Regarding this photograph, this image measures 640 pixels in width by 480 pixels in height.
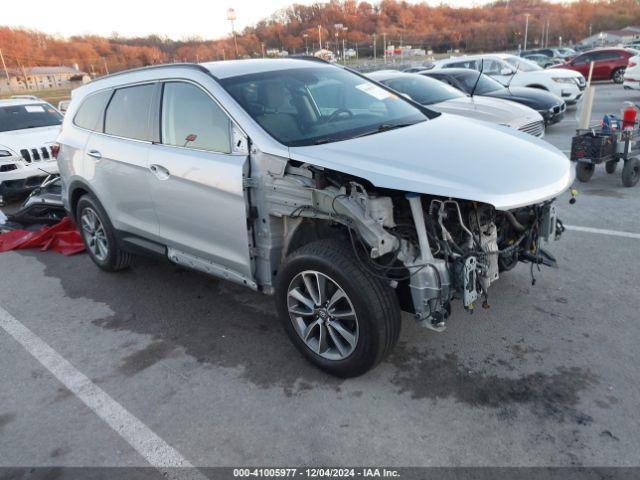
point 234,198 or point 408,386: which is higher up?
point 234,198

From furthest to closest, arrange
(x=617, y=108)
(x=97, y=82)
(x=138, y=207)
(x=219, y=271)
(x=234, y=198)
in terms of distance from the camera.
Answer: (x=617, y=108)
(x=97, y=82)
(x=138, y=207)
(x=219, y=271)
(x=234, y=198)

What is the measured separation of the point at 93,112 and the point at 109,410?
2.99 m

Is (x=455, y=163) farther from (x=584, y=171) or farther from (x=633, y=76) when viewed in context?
(x=633, y=76)

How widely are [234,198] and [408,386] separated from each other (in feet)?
5.30

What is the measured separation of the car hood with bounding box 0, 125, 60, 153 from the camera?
8.27 metres

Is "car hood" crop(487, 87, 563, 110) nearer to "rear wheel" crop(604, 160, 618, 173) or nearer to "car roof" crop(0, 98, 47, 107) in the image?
"rear wheel" crop(604, 160, 618, 173)

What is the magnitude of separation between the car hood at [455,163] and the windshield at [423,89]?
A: 5369 millimetres

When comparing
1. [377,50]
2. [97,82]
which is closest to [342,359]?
[97,82]

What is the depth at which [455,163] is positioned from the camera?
2.90 meters

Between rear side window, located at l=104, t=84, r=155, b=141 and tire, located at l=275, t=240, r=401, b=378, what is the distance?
6.01 feet

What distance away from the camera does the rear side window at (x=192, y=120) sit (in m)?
3.51

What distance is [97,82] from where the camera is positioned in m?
4.94

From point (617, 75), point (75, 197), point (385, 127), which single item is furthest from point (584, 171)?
point (617, 75)

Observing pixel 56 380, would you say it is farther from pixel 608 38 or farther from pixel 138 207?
pixel 608 38
